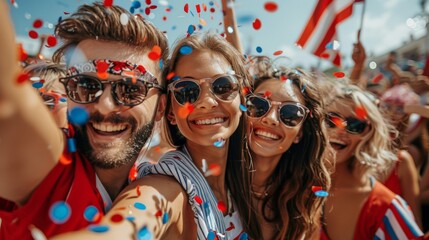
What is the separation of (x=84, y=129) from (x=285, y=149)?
1388 millimetres

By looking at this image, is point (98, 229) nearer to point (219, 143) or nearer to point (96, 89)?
point (96, 89)

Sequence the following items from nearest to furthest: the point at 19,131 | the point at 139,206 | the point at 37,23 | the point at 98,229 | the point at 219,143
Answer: the point at 19,131 → the point at 98,229 → the point at 139,206 → the point at 37,23 → the point at 219,143

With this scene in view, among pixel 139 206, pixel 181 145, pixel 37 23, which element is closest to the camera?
pixel 139 206

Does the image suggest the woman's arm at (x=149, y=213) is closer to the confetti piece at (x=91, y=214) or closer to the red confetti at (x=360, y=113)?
the confetti piece at (x=91, y=214)

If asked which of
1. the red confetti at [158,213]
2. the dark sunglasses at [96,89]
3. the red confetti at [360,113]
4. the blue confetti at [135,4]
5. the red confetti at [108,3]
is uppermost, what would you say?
the red confetti at [108,3]

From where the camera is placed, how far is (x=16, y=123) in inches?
34.2

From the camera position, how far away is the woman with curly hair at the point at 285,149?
2.32 metres

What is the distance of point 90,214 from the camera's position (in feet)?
4.35

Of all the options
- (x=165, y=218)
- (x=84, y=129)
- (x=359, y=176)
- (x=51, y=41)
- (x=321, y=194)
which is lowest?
(x=359, y=176)

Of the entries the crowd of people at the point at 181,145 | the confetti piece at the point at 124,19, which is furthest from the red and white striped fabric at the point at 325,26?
the confetti piece at the point at 124,19

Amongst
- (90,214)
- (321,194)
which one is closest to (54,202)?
(90,214)

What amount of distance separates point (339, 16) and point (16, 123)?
14.4 ft

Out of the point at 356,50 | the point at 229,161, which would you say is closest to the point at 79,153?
the point at 229,161

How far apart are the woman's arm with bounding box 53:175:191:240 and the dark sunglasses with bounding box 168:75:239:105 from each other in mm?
474
